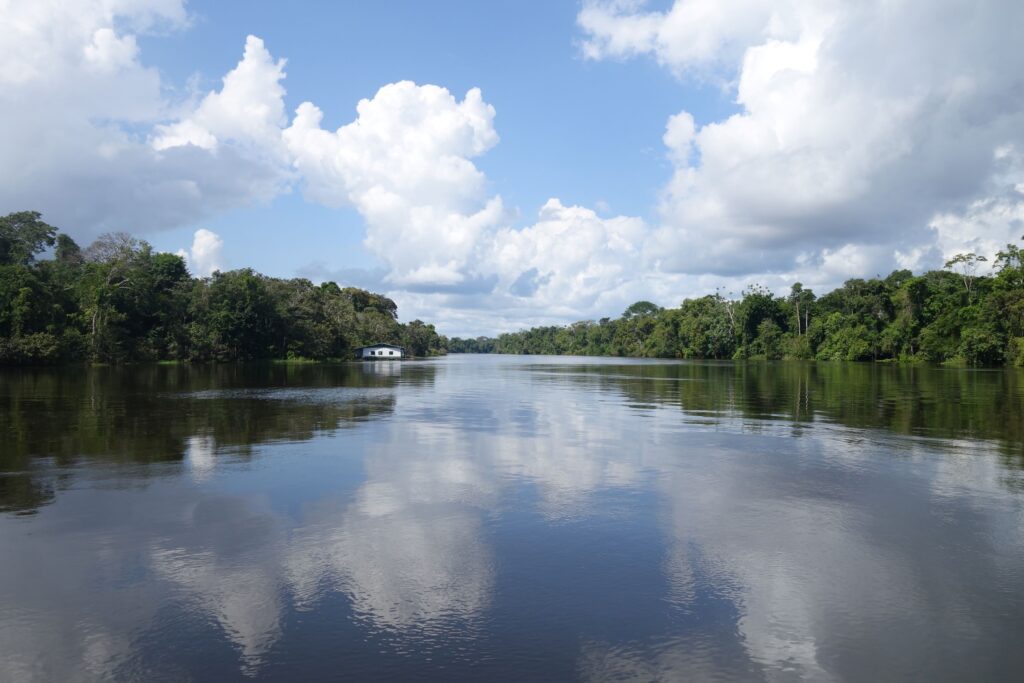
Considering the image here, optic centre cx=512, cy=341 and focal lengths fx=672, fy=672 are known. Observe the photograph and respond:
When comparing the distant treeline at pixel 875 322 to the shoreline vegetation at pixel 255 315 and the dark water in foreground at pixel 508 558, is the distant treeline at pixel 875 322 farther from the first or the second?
the dark water in foreground at pixel 508 558

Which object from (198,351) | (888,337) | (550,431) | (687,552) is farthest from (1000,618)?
(888,337)

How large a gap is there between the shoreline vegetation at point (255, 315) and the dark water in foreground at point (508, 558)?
226ft

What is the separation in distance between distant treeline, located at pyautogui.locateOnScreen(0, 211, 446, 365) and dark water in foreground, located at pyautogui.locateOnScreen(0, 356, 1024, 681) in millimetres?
64786

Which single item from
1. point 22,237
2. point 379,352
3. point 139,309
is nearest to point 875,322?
point 379,352

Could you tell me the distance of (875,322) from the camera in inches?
4680

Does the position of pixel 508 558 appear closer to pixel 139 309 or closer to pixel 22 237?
pixel 139 309

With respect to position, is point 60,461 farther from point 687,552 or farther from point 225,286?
point 225,286

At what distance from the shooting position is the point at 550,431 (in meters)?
21.8

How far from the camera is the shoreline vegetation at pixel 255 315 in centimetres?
7731

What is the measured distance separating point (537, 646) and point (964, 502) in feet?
32.3

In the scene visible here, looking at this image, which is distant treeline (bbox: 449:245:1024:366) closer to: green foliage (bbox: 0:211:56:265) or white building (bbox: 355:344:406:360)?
white building (bbox: 355:344:406:360)

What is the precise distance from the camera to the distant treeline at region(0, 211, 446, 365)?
2881 inches

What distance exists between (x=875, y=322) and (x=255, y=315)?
10496 centimetres

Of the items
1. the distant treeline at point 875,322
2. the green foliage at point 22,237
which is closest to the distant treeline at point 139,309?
the green foliage at point 22,237
